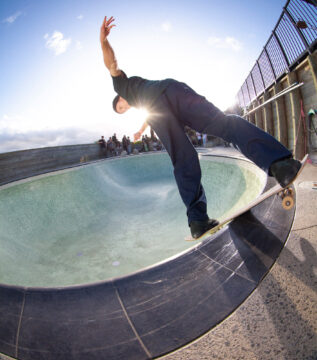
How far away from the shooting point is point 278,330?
0.75 metres

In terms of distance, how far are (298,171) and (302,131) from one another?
6496 millimetres

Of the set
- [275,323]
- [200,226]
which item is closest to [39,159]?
[200,226]

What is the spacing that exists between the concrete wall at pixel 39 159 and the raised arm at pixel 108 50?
894cm

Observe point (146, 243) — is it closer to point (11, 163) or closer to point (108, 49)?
point (108, 49)

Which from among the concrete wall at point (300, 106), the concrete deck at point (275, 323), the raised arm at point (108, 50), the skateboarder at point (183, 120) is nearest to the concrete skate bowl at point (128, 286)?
the concrete deck at point (275, 323)

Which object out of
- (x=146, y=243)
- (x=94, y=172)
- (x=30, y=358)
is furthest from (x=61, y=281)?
(x=94, y=172)

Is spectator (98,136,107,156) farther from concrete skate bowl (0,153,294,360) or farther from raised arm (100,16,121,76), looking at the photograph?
raised arm (100,16,121,76)

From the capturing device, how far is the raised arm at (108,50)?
1.68 metres

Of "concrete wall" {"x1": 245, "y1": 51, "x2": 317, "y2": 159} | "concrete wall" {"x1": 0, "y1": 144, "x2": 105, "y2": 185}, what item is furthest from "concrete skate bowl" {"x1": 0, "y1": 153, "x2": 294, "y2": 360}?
"concrete wall" {"x1": 0, "y1": 144, "x2": 105, "y2": 185}

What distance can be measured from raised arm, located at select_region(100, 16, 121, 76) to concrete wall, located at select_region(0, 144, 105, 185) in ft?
29.3

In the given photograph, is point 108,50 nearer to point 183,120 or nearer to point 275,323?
point 183,120

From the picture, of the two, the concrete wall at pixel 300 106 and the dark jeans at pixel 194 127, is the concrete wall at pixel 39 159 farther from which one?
the concrete wall at pixel 300 106

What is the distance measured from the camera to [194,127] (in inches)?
64.8

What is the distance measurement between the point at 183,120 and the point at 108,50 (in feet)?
3.29
